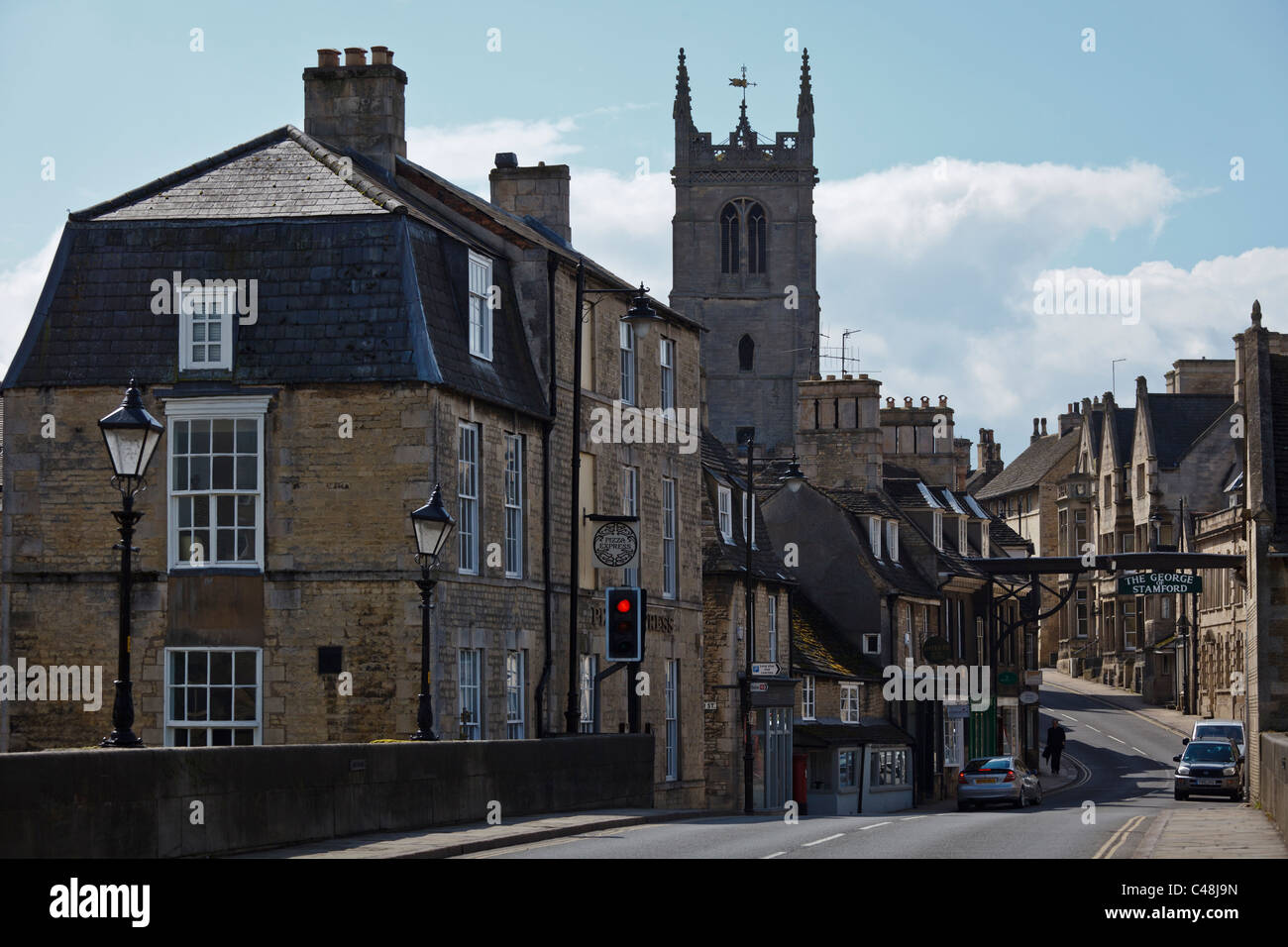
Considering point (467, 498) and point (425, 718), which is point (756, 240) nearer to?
point (467, 498)

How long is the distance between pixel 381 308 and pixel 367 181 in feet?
8.96

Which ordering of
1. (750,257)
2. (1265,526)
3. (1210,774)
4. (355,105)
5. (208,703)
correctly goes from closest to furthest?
(208,703) < (355,105) < (1265,526) < (1210,774) < (750,257)

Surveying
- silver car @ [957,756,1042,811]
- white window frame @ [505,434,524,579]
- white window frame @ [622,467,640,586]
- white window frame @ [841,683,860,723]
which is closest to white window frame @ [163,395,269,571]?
white window frame @ [505,434,524,579]

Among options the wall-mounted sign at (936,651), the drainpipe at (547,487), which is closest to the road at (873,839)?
the drainpipe at (547,487)

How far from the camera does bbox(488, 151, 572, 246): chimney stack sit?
139ft

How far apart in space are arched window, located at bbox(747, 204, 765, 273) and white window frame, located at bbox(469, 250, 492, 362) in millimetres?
91334

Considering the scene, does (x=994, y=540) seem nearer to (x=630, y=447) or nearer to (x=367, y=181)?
(x=630, y=447)

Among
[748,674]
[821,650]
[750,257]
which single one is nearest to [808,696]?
[821,650]

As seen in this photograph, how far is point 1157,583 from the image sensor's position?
2149 inches

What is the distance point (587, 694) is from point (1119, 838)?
12.9 m

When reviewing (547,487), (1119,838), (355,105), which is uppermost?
(355,105)
